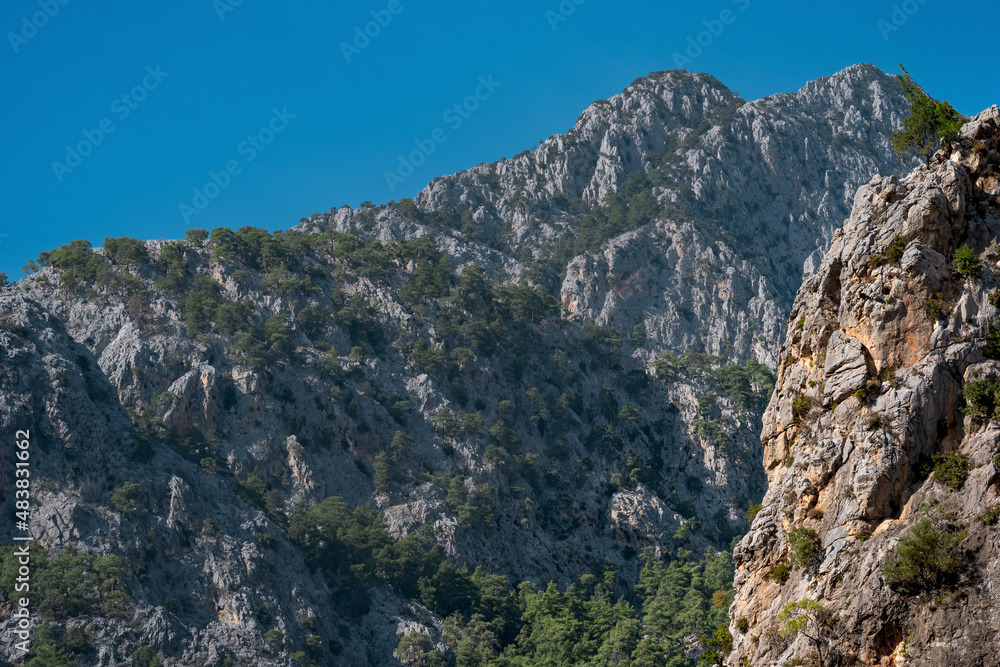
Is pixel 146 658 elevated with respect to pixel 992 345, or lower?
lower

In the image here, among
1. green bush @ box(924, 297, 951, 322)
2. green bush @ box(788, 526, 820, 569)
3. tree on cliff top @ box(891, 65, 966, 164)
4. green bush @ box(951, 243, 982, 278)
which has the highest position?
tree on cliff top @ box(891, 65, 966, 164)

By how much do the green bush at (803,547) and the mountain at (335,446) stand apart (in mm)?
56964

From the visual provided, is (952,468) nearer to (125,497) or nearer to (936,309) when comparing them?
(936,309)

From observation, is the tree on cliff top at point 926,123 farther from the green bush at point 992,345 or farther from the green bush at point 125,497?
the green bush at point 125,497

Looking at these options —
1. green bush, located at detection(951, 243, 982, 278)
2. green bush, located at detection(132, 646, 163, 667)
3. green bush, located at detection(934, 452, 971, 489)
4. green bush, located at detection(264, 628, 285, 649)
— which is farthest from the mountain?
→ green bush, located at detection(951, 243, 982, 278)

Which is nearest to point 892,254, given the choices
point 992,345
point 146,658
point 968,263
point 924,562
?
point 968,263

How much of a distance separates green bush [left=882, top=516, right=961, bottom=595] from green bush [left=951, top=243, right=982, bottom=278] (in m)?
12.2

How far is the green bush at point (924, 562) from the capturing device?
3428 cm

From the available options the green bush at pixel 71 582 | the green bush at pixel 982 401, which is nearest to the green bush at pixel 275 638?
the green bush at pixel 71 582

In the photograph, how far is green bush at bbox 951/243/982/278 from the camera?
135ft

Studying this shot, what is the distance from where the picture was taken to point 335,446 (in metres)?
120

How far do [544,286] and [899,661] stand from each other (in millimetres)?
151947

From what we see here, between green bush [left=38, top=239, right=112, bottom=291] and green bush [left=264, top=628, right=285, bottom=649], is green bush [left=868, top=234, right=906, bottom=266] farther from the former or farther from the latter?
green bush [left=38, top=239, right=112, bottom=291]

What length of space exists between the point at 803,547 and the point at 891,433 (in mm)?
5904
